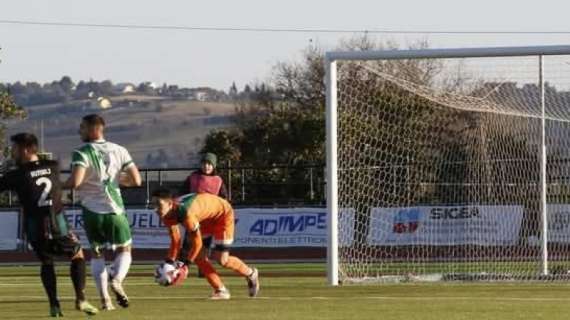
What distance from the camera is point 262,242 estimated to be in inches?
1571

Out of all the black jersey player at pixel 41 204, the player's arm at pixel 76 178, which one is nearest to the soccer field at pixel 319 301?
the black jersey player at pixel 41 204

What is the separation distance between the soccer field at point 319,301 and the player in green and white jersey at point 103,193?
0.52m

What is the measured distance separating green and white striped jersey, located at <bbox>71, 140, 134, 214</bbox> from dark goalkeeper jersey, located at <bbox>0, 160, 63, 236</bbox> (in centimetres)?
46

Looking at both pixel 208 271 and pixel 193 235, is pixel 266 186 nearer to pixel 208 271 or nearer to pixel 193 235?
pixel 208 271

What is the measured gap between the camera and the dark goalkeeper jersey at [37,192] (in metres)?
16.2

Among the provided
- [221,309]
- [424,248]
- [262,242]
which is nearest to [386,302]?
[221,309]

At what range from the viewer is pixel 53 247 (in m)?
16.3

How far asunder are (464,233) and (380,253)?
414cm

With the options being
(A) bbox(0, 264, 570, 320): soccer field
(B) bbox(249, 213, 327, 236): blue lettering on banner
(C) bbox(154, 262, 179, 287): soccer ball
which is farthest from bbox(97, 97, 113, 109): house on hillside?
(C) bbox(154, 262, 179, 287): soccer ball

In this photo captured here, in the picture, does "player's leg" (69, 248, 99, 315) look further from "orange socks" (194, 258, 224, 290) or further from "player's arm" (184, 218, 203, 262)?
"orange socks" (194, 258, 224, 290)

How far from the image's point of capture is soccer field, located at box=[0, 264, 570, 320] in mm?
16328

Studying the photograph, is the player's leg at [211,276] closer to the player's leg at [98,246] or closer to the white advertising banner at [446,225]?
the player's leg at [98,246]

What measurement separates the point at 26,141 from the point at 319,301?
420 centimetres

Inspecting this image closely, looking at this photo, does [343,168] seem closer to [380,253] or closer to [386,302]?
[380,253]
